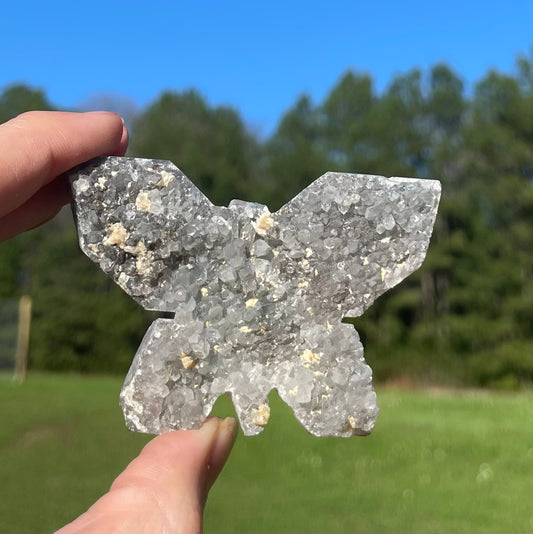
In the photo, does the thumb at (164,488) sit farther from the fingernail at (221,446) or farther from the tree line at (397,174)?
the tree line at (397,174)

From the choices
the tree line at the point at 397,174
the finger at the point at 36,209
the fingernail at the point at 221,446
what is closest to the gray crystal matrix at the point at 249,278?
the fingernail at the point at 221,446

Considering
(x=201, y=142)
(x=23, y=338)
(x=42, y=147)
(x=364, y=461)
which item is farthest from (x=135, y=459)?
(x=201, y=142)

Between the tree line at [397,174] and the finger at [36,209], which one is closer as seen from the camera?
the finger at [36,209]

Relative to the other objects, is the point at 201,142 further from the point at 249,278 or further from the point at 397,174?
the point at 249,278

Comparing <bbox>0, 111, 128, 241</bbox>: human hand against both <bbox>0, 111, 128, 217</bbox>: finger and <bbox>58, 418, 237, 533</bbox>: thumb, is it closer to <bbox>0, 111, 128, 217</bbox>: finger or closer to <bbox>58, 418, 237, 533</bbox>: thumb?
<bbox>0, 111, 128, 217</bbox>: finger

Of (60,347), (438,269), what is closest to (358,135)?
(438,269)

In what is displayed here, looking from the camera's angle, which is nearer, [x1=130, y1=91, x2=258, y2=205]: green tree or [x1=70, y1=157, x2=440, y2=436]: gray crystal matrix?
[x1=70, y1=157, x2=440, y2=436]: gray crystal matrix

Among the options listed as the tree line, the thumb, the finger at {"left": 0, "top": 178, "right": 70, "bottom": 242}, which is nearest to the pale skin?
the thumb
